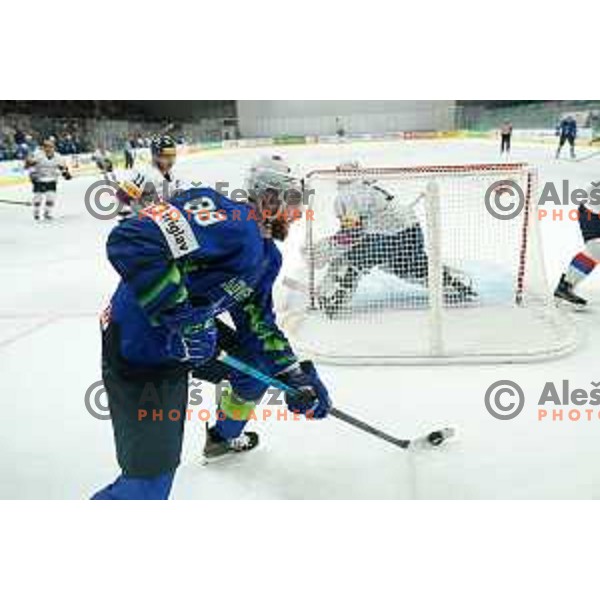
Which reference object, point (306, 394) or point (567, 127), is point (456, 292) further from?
point (567, 127)

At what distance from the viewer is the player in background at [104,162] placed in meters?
6.36

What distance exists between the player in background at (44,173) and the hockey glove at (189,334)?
509 centimetres

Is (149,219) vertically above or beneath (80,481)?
above

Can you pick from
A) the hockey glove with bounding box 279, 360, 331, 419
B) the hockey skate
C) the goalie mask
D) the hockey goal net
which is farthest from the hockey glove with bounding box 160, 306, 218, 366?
the hockey skate

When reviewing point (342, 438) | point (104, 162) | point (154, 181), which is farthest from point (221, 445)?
point (104, 162)

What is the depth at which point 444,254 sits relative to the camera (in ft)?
9.84

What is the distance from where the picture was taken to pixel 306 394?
152 centimetres

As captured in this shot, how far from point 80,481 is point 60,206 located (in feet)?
18.1

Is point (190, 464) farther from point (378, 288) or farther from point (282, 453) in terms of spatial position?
point (378, 288)

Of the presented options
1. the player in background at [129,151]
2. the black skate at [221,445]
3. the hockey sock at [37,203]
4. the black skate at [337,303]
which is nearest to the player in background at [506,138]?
the player in background at [129,151]
